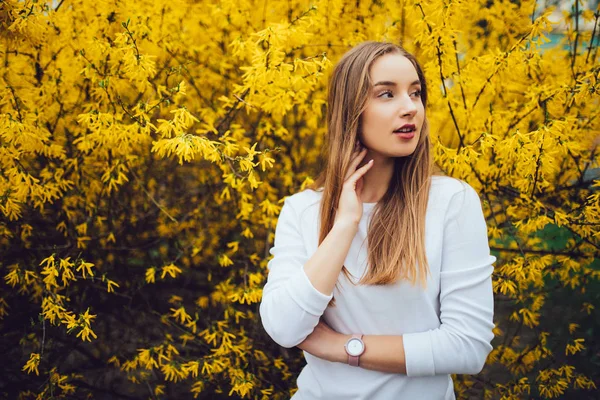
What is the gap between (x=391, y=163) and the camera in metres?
1.42

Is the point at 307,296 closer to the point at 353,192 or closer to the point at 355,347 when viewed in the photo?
the point at 355,347

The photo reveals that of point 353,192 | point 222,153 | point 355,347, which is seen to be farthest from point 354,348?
point 222,153

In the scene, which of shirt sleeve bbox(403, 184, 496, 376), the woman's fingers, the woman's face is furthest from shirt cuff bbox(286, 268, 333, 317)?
the woman's face

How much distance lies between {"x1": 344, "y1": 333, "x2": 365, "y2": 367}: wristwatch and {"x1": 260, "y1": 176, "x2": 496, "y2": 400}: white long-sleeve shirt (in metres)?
0.05

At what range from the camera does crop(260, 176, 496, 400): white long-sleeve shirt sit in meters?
1.16

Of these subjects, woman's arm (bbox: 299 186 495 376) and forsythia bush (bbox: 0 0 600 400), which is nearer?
woman's arm (bbox: 299 186 495 376)

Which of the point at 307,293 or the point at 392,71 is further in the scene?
the point at 392,71

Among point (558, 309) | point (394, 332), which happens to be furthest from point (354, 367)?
point (558, 309)

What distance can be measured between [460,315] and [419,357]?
0.15 metres

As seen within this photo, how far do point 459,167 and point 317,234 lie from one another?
2.92ft

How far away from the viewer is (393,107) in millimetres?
1293

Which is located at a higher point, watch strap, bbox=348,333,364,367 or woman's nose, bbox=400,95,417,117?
woman's nose, bbox=400,95,417,117

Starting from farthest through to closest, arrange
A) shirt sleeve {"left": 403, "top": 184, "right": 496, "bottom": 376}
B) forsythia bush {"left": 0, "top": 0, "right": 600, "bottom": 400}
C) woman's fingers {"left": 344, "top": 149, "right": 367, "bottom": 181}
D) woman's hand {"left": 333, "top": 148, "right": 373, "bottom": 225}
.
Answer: forsythia bush {"left": 0, "top": 0, "right": 600, "bottom": 400} < woman's fingers {"left": 344, "top": 149, "right": 367, "bottom": 181} < woman's hand {"left": 333, "top": 148, "right": 373, "bottom": 225} < shirt sleeve {"left": 403, "top": 184, "right": 496, "bottom": 376}

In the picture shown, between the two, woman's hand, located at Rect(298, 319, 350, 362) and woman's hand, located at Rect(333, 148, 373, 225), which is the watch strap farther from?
woman's hand, located at Rect(333, 148, 373, 225)
